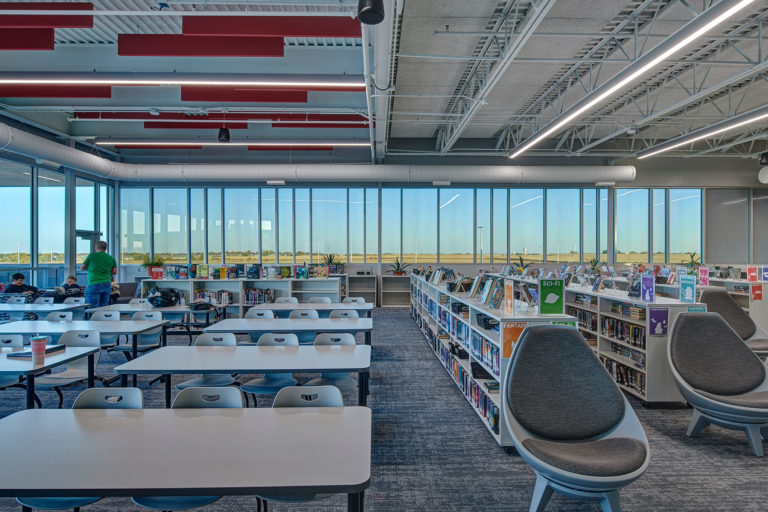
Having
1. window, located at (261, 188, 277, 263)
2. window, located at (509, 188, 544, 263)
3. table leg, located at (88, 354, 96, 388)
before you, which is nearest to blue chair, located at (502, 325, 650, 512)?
table leg, located at (88, 354, 96, 388)

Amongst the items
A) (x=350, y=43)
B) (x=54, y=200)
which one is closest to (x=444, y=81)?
(x=350, y=43)

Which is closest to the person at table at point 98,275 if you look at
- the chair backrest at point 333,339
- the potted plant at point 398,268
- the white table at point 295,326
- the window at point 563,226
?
the white table at point 295,326

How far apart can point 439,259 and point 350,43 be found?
7024 millimetres

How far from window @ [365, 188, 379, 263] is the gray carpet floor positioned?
771 centimetres

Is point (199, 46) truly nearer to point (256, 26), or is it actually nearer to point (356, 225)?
point (256, 26)

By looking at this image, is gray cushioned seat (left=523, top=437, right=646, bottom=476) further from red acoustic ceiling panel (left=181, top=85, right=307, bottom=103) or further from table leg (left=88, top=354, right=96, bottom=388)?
red acoustic ceiling panel (left=181, top=85, right=307, bottom=103)

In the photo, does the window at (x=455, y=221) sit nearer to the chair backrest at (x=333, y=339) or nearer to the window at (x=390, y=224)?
the window at (x=390, y=224)

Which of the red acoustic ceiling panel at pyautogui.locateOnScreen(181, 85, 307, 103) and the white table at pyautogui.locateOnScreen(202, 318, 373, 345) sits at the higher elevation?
the red acoustic ceiling panel at pyautogui.locateOnScreen(181, 85, 307, 103)

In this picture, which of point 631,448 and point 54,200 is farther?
point 54,200

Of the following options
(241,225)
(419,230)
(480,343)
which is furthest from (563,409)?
(241,225)

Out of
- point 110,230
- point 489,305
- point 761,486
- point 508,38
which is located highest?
point 508,38

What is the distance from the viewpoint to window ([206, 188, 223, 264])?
12.0 m

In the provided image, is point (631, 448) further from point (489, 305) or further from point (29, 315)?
point (29, 315)

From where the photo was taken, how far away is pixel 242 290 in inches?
358
